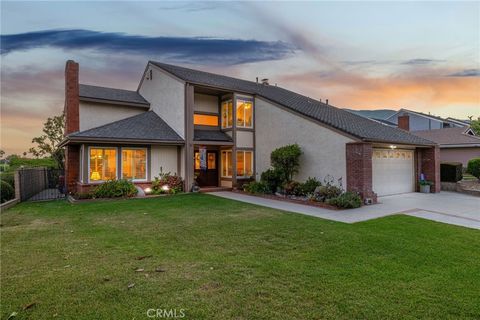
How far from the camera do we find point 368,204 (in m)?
11.9

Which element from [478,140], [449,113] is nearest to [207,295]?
[478,140]

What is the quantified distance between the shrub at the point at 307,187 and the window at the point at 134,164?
836 centimetres

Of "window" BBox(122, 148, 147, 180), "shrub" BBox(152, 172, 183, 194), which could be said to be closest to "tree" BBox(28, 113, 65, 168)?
"window" BBox(122, 148, 147, 180)

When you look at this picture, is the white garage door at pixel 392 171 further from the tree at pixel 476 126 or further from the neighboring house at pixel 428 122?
the neighboring house at pixel 428 122

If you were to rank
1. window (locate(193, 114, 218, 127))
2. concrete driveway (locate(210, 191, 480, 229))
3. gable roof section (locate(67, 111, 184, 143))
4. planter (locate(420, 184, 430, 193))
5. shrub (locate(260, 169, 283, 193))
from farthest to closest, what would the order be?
window (locate(193, 114, 218, 127)) < planter (locate(420, 184, 430, 193)) < shrub (locate(260, 169, 283, 193)) < gable roof section (locate(67, 111, 184, 143)) < concrete driveway (locate(210, 191, 480, 229))

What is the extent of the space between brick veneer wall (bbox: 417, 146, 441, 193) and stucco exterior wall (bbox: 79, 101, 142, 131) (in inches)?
752

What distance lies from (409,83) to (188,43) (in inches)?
671

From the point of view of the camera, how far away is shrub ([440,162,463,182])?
1692 cm

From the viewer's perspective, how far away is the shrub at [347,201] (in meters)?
11.1

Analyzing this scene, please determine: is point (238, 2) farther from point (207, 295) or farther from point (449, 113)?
point (449, 113)

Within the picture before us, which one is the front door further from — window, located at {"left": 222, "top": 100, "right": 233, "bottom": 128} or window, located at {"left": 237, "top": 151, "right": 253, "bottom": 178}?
window, located at {"left": 222, "top": 100, "right": 233, "bottom": 128}

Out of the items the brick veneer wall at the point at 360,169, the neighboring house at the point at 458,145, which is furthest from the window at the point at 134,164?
the neighboring house at the point at 458,145

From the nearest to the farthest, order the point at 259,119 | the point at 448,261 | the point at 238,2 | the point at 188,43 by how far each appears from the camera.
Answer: the point at 448,261
the point at 238,2
the point at 259,119
the point at 188,43

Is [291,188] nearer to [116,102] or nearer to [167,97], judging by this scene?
[167,97]
